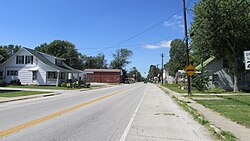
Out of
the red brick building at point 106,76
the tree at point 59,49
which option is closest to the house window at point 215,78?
the tree at point 59,49

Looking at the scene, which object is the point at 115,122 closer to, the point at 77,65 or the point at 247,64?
the point at 247,64

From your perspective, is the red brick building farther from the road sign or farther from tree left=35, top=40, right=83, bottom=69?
the road sign

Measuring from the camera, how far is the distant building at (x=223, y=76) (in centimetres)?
3809

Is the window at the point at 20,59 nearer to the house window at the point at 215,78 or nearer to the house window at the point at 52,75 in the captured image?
the house window at the point at 52,75

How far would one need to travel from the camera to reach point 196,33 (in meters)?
32.1

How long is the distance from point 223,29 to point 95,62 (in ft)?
375

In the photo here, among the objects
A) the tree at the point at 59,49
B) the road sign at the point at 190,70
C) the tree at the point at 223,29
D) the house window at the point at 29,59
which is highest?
the tree at the point at 59,49

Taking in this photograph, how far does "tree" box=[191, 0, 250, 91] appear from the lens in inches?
1131

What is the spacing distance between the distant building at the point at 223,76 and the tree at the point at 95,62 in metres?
97.9

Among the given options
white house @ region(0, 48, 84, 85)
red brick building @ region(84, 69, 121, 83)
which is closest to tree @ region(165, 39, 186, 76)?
red brick building @ region(84, 69, 121, 83)

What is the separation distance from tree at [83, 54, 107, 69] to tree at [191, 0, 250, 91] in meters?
105

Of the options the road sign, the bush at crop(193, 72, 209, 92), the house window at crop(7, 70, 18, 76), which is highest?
the house window at crop(7, 70, 18, 76)

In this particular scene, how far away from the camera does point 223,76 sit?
40.0m

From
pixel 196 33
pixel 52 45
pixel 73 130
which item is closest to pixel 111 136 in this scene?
pixel 73 130
